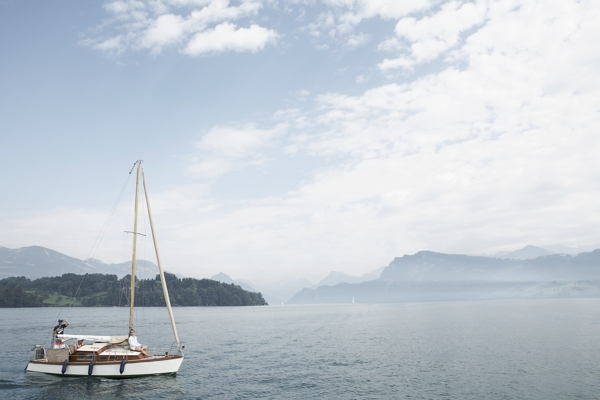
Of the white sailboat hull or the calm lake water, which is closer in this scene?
the calm lake water

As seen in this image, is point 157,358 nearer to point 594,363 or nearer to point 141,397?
point 141,397

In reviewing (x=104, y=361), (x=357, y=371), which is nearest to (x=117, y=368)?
(x=104, y=361)

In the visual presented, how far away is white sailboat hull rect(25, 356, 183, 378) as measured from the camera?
49.0 meters

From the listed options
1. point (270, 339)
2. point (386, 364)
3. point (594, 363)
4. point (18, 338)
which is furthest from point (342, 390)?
point (18, 338)

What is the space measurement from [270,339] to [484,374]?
56657 millimetres

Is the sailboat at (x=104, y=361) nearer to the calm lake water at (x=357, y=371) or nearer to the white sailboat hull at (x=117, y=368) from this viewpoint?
the white sailboat hull at (x=117, y=368)

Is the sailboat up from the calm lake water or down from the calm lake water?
up

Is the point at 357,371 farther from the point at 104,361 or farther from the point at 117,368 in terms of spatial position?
the point at 104,361

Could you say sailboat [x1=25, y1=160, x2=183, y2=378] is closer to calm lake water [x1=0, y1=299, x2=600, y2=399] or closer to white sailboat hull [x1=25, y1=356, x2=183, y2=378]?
white sailboat hull [x1=25, y1=356, x2=183, y2=378]

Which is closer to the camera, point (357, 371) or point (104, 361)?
point (104, 361)

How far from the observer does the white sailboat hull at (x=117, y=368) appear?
49.0 m

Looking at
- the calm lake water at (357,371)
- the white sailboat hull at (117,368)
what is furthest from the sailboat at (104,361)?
the calm lake water at (357,371)

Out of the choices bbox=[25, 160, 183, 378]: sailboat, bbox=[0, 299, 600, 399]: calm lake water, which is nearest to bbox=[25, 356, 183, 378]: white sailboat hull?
bbox=[25, 160, 183, 378]: sailboat

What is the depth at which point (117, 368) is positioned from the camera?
1923 inches
